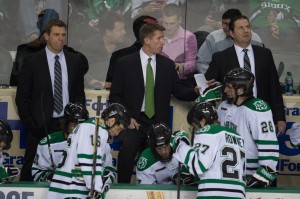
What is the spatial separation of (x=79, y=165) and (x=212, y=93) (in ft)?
6.74

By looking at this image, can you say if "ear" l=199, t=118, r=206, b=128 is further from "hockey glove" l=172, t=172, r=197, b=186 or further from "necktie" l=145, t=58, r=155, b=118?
"necktie" l=145, t=58, r=155, b=118

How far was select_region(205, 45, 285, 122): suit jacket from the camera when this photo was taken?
11258 mm

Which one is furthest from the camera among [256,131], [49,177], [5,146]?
[49,177]

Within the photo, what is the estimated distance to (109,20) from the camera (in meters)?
12.9

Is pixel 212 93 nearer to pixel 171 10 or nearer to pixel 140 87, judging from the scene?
pixel 140 87

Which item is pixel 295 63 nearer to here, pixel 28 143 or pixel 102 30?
pixel 102 30

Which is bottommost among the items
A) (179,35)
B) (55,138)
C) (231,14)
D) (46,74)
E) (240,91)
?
(55,138)

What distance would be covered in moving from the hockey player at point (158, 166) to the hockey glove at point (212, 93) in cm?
74

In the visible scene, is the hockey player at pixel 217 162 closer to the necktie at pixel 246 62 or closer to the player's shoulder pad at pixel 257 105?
the player's shoulder pad at pixel 257 105

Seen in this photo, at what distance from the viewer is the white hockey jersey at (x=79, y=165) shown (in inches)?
369

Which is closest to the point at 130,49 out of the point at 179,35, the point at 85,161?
the point at 179,35

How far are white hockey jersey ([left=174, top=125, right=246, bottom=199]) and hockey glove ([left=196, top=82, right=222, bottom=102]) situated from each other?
5.09ft

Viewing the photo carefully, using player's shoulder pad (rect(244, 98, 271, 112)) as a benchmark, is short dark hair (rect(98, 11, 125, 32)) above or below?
above

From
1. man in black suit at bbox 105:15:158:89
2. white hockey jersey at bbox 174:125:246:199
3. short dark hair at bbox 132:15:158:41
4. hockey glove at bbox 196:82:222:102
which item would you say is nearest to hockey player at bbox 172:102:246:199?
white hockey jersey at bbox 174:125:246:199
